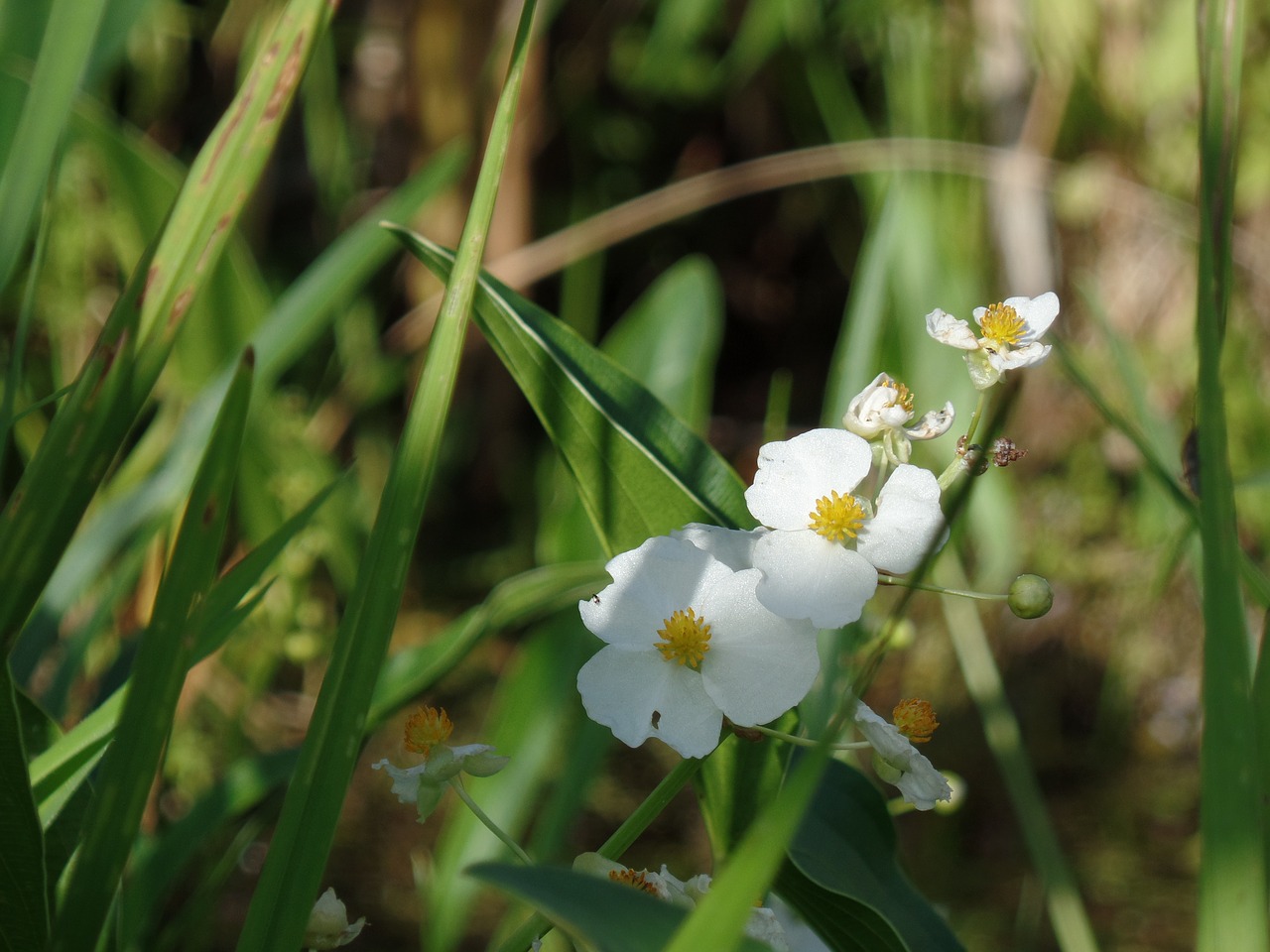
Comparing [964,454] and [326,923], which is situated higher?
[964,454]

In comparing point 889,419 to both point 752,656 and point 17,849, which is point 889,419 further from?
point 17,849

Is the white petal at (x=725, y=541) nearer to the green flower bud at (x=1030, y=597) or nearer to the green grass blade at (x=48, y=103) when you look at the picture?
the green flower bud at (x=1030, y=597)

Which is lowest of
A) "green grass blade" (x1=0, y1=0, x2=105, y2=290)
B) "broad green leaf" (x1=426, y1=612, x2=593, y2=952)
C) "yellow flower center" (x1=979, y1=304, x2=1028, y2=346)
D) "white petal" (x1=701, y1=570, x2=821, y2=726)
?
"broad green leaf" (x1=426, y1=612, x2=593, y2=952)

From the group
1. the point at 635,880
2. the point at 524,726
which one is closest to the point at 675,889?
the point at 635,880

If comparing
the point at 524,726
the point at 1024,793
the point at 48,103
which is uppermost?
the point at 48,103

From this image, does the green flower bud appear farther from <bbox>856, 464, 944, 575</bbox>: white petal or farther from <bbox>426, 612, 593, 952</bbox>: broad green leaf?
<bbox>426, 612, 593, 952</bbox>: broad green leaf

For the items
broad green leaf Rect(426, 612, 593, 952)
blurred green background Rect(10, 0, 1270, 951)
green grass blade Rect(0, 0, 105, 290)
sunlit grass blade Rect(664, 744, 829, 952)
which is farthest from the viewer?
blurred green background Rect(10, 0, 1270, 951)

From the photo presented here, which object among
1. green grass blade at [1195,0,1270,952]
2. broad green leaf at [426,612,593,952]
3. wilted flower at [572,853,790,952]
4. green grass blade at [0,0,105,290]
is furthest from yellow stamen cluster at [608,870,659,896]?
broad green leaf at [426,612,593,952]

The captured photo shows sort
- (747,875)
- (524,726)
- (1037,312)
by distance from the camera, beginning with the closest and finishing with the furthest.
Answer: (747,875) < (1037,312) < (524,726)
